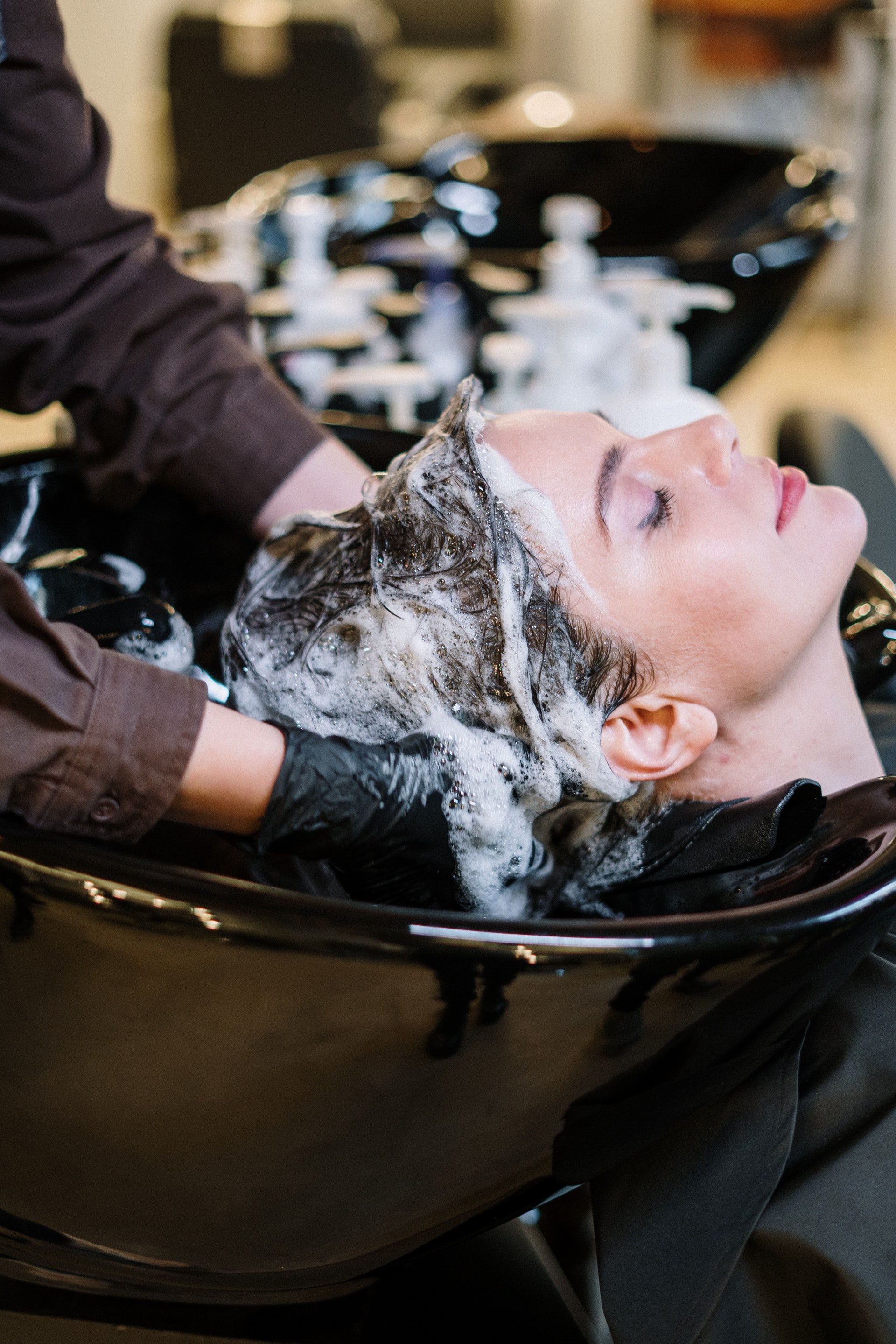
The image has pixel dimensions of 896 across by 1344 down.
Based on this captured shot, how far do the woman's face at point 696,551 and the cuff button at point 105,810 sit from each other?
1.03ft

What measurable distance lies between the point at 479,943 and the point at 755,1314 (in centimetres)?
29

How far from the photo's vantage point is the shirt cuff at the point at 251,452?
3.25 feet

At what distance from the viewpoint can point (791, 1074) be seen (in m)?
0.65

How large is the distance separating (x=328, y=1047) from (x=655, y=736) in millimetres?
315

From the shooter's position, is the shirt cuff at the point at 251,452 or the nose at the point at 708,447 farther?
the shirt cuff at the point at 251,452

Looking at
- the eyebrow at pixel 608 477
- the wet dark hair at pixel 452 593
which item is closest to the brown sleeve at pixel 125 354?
the wet dark hair at pixel 452 593

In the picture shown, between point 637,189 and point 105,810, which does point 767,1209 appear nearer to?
point 105,810

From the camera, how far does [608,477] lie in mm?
787

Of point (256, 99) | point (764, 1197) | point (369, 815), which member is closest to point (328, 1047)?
point (369, 815)

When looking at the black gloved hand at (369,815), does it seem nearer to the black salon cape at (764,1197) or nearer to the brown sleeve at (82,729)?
the brown sleeve at (82,729)

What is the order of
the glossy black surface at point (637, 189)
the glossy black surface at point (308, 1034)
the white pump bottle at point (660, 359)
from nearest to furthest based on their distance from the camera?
the glossy black surface at point (308, 1034) → the white pump bottle at point (660, 359) → the glossy black surface at point (637, 189)

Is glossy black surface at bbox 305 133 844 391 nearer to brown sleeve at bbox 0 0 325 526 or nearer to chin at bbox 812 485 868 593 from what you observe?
brown sleeve at bbox 0 0 325 526

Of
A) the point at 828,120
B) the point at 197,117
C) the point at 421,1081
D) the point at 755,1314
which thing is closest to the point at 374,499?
the point at 421,1081

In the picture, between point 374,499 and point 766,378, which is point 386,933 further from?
point 766,378
